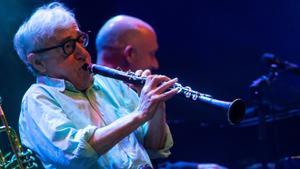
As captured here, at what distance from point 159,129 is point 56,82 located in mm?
505

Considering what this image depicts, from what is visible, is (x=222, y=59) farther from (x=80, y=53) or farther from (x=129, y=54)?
(x=80, y=53)

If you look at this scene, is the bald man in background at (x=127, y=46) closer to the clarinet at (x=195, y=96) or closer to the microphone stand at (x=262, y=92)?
the microphone stand at (x=262, y=92)

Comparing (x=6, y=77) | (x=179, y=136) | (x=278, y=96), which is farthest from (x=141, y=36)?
(x=278, y=96)

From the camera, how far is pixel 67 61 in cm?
247

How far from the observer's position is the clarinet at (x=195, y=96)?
2389 mm

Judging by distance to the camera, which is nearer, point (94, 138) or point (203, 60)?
point (94, 138)

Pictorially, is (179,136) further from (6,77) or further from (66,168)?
(66,168)

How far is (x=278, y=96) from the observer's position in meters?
4.90

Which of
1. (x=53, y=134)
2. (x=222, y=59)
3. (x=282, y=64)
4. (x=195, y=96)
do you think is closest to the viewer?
(x=53, y=134)

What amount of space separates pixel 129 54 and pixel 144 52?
10 centimetres

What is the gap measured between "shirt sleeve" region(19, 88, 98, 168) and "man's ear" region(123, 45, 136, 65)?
1.47 metres

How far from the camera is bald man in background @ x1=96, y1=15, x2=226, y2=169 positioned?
380 centimetres

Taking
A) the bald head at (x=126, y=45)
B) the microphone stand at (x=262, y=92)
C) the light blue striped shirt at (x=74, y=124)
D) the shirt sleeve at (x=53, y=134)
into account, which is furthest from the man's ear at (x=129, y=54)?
the shirt sleeve at (x=53, y=134)

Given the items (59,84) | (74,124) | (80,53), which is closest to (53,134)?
(74,124)
